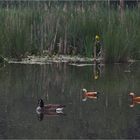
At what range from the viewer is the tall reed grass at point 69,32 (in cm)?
1748

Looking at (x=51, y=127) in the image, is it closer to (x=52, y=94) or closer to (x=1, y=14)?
(x=52, y=94)

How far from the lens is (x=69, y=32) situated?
62.9 ft

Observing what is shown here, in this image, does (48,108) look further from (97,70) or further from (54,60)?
(54,60)

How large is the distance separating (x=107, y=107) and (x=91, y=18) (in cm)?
847

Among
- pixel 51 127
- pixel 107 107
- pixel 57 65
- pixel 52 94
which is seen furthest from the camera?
pixel 57 65

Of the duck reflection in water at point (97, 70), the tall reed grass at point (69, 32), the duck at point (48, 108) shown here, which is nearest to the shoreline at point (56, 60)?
the tall reed grass at point (69, 32)

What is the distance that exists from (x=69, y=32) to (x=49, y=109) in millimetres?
8796

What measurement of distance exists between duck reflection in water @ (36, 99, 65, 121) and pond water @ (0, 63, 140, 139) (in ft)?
0.38

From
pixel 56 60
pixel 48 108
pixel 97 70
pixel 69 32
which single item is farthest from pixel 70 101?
pixel 69 32

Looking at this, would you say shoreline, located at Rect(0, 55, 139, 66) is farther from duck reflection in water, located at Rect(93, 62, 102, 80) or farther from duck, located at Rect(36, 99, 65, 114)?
duck, located at Rect(36, 99, 65, 114)

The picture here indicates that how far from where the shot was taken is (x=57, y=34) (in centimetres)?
1933

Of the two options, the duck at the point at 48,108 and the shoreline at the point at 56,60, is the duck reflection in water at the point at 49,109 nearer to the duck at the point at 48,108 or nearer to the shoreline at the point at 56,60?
the duck at the point at 48,108

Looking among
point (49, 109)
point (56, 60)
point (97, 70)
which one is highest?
point (56, 60)

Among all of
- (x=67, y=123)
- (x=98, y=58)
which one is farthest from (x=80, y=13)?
(x=67, y=123)
